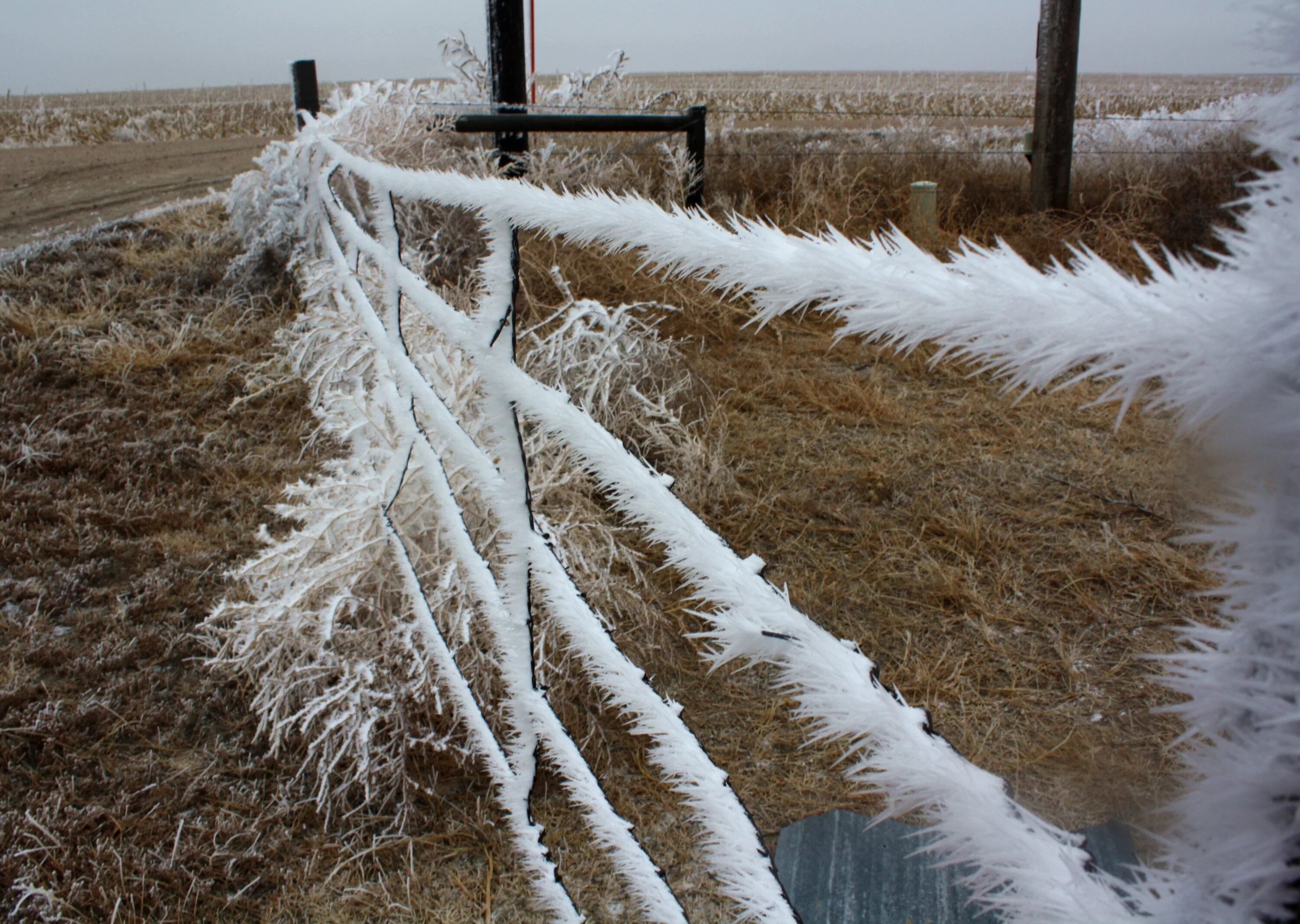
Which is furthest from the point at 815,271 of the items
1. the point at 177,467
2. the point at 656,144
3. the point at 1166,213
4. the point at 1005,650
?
the point at 1166,213

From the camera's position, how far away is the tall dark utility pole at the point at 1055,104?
4.84 m

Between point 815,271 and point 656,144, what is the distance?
5.02 m

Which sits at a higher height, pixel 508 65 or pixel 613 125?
pixel 508 65

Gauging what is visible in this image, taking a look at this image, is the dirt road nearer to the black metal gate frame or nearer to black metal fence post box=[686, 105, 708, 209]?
the black metal gate frame

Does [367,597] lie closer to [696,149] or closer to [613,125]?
[613,125]

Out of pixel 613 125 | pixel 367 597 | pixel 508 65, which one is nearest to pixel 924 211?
pixel 613 125

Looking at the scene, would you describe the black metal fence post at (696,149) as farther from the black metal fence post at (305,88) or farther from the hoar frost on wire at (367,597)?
the hoar frost on wire at (367,597)

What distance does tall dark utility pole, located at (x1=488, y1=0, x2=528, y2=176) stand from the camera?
14.2ft

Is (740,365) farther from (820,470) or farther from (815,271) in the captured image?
(815,271)

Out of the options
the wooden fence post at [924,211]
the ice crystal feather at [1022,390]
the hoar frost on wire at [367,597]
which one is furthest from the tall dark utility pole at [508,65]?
the ice crystal feather at [1022,390]

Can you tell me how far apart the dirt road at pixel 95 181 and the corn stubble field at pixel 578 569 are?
3.27 m

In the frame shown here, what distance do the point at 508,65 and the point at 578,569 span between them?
3.36m

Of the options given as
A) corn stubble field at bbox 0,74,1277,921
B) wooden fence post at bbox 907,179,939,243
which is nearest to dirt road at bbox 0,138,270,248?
corn stubble field at bbox 0,74,1277,921

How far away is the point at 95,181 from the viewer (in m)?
9.84
